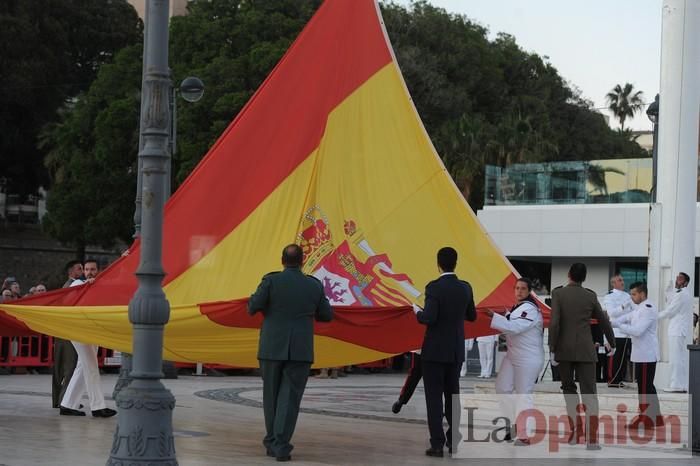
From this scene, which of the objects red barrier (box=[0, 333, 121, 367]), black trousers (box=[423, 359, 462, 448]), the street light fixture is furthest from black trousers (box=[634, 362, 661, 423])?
red barrier (box=[0, 333, 121, 367])

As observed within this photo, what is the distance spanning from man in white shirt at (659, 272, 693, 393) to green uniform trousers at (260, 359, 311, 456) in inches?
329

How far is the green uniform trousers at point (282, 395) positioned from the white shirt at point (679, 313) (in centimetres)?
802

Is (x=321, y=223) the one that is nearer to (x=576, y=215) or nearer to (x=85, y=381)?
(x=85, y=381)

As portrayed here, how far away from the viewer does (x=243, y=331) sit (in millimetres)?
12500

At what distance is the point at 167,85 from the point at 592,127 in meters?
62.5

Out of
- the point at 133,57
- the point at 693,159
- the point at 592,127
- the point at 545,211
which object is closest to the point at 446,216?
the point at 693,159

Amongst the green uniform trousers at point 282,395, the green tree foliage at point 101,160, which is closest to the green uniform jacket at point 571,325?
the green uniform trousers at point 282,395

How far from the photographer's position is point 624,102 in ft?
353

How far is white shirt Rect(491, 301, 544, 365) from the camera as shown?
12.7 meters

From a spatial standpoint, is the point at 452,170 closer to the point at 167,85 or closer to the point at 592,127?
the point at 592,127

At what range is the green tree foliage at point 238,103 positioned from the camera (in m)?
48.7

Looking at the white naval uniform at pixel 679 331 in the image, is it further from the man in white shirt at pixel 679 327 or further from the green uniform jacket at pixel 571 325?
the green uniform jacket at pixel 571 325

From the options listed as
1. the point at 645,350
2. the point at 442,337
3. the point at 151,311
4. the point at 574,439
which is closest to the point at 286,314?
the point at 442,337

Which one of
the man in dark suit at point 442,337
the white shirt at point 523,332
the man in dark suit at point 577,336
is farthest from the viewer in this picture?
the man in dark suit at point 577,336
